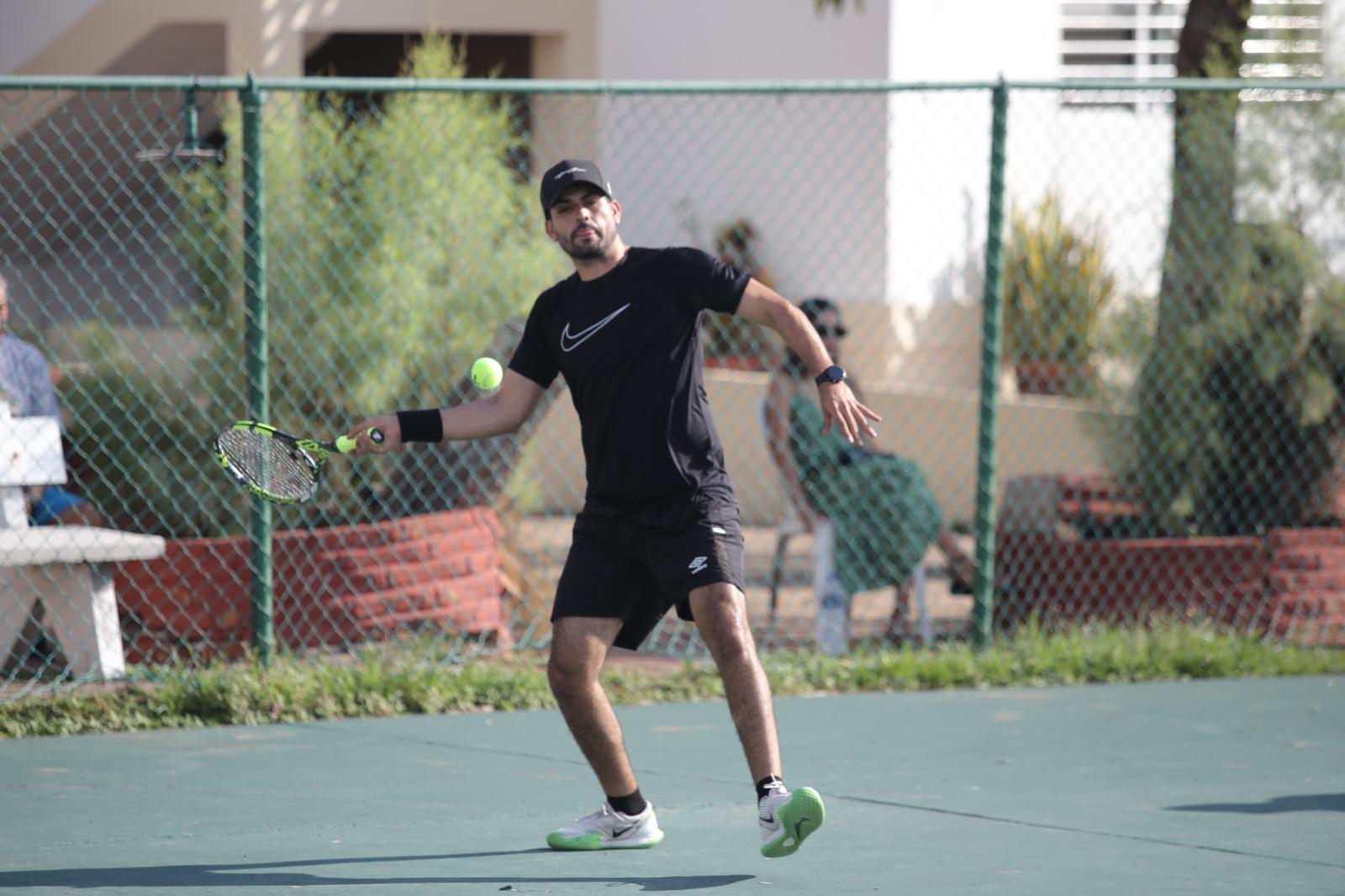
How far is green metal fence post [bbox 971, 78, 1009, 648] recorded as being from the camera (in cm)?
812

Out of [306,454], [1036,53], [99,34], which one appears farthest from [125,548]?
[1036,53]

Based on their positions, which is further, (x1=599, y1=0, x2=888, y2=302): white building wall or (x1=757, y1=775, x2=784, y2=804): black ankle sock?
(x1=599, y1=0, x2=888, y2=302): white building wall

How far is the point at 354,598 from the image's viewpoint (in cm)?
768

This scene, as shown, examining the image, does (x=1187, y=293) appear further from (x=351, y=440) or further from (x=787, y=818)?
(x=351, y=440)

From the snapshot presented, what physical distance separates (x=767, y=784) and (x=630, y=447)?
3.16ft

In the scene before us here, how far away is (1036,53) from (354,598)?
9098 mm

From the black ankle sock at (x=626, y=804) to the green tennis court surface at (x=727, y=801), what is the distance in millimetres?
114

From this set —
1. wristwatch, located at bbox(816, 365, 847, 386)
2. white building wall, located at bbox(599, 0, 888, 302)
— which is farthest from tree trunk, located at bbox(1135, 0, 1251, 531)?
wristwatch, located at bbox(816, 365, 847, 386)

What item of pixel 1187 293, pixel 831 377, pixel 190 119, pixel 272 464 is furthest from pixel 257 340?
Result: pixel 1187 293

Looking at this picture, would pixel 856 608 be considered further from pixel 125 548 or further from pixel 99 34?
pixel 99 34

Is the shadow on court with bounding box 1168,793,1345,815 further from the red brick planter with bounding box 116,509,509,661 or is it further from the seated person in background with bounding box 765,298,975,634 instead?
the red brick planter with bounding box 116,509,509,661

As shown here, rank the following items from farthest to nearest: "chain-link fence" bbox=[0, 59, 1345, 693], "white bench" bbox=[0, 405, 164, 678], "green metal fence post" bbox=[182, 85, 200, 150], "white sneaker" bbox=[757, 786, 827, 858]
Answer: "chain-link fence" bbox=[0, 59, 1345, 693]
"white bench" bbox=[0, 405, 164, 678]
"green metal fence post" bbox=[182, 85, 200, 150]
"white sneaker" bbox=[757, 786, 827, 858]

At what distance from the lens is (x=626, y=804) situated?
5.20 m

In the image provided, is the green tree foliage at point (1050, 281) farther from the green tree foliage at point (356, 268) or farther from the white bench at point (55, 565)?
the white bench at point (55, 565)
